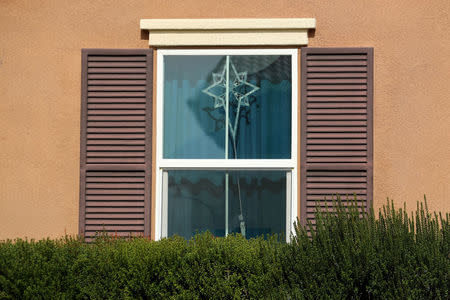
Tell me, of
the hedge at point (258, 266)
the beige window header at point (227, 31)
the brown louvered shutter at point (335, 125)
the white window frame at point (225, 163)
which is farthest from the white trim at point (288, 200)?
the beige window header at point (227, 31)

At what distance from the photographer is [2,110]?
4656 millimetres

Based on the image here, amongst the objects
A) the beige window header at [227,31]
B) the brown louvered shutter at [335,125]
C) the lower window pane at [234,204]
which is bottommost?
the lower window pane at [234,204]

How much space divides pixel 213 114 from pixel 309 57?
0.93m

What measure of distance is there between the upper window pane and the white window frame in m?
0.05

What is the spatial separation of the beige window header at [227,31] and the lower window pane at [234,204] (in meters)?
1.09

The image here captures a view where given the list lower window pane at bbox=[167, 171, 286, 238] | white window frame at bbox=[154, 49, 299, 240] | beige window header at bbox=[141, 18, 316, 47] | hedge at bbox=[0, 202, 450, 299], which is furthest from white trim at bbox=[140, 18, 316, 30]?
hedge at bbox=[0, 202, 450, 299]

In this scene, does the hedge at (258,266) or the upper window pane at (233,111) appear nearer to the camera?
the hedge at (258,266)

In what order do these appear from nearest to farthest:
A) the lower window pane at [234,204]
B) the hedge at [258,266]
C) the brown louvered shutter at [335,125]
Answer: the hedge at [258,266] → the brown louvered shutter at [335,125] → the lower window pane at [234,204]

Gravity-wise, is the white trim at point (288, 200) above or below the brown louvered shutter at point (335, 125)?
below

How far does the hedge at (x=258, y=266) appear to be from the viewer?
12.3 feet

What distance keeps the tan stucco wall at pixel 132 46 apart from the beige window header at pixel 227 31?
0.10 metres

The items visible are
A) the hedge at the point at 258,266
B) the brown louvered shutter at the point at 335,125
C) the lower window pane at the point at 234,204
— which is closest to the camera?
the hedge at the point at 258,266

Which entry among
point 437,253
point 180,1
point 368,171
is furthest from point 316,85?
point 437,253

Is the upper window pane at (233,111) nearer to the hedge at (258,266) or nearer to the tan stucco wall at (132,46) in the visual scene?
the tan stucco wall at (132,46)
